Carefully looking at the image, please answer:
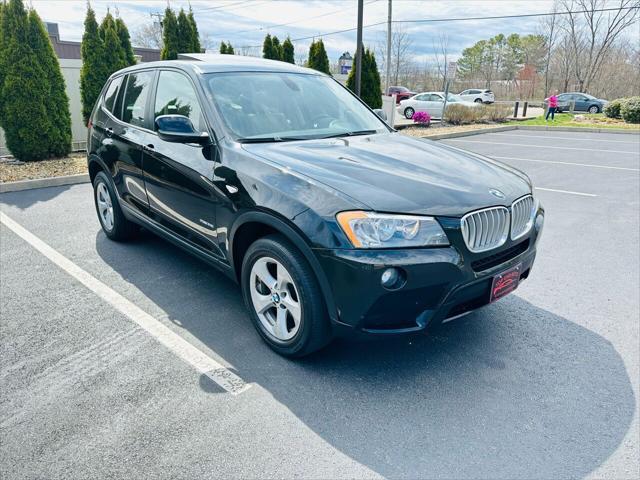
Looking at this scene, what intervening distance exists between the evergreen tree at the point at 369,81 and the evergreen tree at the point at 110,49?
25.8ft

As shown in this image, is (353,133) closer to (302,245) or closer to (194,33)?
(302,245)

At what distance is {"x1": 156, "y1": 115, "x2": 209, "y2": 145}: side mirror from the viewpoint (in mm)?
3152

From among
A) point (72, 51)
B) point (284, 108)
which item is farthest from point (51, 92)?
point (72, 51)

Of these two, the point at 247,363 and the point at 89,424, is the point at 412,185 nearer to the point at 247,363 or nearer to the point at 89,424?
the point at 247,363

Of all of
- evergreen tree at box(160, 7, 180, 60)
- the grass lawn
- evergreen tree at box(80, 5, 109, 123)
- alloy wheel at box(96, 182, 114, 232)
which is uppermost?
evergreen tree at box(160, 7, 180, 60)

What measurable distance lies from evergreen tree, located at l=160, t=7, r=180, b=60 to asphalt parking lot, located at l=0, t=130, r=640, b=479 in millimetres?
9498

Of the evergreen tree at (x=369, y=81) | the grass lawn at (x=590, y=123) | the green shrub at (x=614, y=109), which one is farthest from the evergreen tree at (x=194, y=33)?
the green shrub at (x=614, y=109)

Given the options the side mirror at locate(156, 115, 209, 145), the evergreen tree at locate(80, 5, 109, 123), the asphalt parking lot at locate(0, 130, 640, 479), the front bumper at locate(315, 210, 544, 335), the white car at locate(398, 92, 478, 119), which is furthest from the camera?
the white car at locate(398, 92, 478, 119)

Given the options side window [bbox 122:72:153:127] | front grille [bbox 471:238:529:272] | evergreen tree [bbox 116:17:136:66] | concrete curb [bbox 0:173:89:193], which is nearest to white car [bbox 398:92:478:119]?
evergreen tree [bbox 116:17:136:66]

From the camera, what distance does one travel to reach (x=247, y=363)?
9.68 ft

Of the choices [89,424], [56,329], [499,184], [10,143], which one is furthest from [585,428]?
[10,143]

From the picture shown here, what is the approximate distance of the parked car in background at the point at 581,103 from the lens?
3103cm

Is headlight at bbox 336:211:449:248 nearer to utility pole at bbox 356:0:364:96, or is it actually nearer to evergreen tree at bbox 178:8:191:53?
evergreen tree at bbox 178:8:191:53

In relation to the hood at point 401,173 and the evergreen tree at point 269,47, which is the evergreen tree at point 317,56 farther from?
the hood at point 401,173
